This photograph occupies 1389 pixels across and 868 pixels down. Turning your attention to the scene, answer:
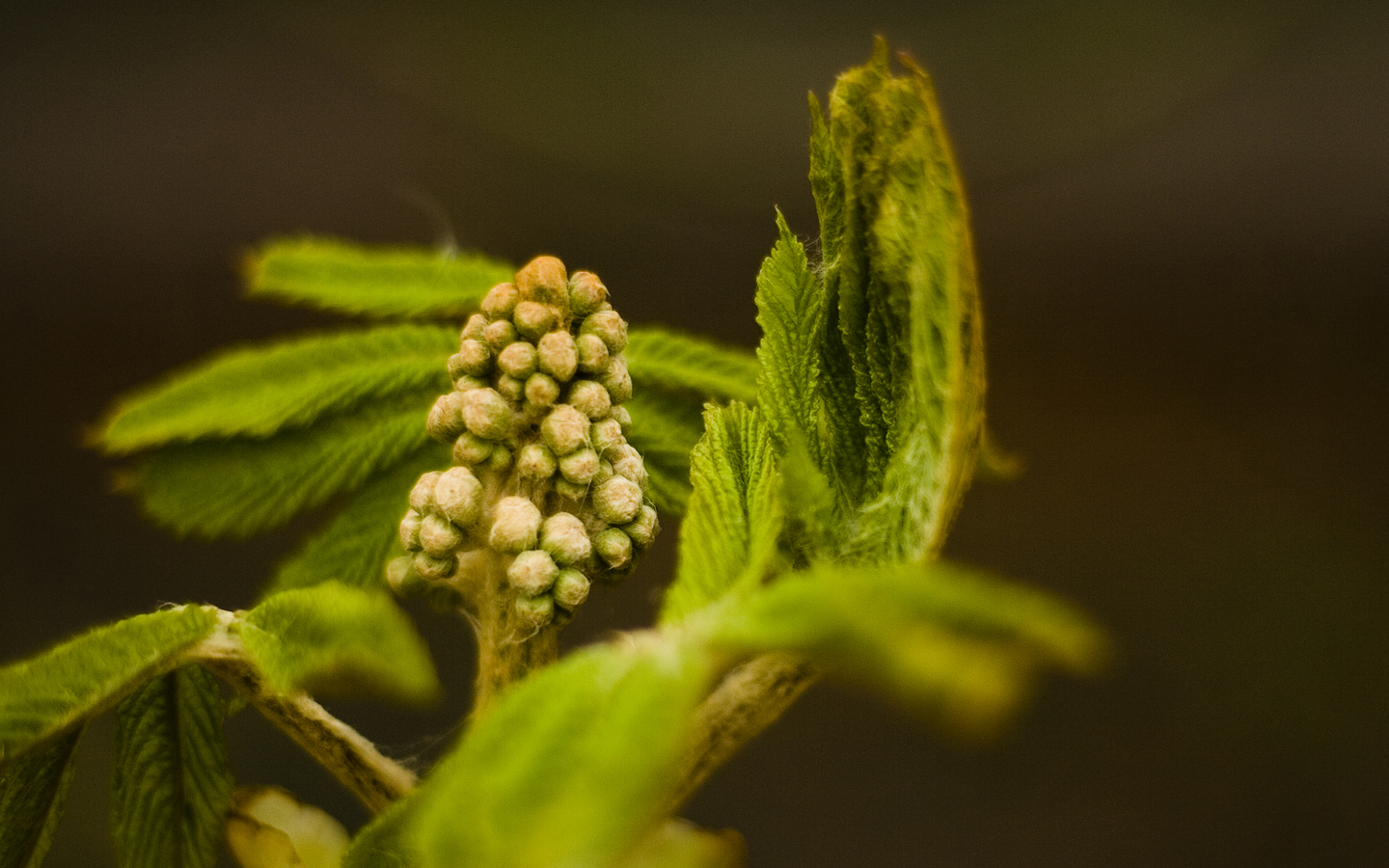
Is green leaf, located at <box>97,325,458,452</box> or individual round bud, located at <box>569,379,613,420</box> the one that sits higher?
individual round bud, located at <box>569,379,613,420</box>

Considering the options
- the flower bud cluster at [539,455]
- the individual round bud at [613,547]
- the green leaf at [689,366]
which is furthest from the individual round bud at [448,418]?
the green leaf at [689,366]

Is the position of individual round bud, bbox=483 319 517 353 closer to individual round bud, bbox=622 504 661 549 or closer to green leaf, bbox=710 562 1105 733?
individual round bud, bbox=622 504 661 549

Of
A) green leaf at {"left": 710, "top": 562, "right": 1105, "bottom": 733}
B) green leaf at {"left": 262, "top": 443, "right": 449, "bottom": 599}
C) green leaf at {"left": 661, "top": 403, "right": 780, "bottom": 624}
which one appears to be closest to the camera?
green leaf at {"left": 710, "top": 562, "right": 1105, "bottom": 733}

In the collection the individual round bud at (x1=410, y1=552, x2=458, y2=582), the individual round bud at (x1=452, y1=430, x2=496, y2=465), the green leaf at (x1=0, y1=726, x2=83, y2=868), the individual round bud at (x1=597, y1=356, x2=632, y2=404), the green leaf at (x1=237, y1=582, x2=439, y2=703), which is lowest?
the green leaf at (x1=0, y1=726, x2=83, y2=868)

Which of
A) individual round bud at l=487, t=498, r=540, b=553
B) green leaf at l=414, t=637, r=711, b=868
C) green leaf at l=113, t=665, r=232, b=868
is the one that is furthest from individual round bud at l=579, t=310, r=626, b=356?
green leaf at l=113, t=665, r=232, b=868

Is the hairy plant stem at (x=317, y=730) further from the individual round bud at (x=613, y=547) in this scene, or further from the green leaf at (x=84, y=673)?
the individual round bud at (x=613, y=547)

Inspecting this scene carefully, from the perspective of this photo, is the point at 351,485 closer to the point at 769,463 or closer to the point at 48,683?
the point at 48,683

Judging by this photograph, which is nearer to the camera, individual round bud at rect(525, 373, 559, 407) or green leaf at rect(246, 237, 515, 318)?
individual round bud at rect(525, 373, 559, 407)
